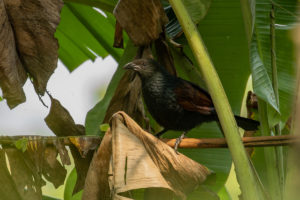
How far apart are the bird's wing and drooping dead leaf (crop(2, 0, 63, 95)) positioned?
0.82 metres

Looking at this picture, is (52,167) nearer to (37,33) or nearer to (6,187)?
(6,187)

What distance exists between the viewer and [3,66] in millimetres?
2131

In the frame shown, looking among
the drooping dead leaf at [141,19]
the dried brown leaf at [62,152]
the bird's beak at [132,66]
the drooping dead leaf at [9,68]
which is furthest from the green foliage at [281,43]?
the drooping dead leaf at [9,68]

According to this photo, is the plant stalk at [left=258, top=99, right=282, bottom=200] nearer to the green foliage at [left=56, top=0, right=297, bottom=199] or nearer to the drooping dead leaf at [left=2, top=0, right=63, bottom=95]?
the green foliage at [left=56, top=0, right=297, bottom=199]

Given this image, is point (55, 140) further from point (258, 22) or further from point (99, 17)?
point (99, 17)

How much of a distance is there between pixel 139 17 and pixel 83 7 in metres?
1.21

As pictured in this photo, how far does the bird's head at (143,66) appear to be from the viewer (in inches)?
100

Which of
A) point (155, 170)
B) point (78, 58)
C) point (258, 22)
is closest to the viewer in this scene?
point (155, 170)

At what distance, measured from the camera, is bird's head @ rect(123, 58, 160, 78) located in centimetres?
255

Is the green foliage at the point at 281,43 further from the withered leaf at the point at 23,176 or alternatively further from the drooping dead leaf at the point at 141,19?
the withered leaf at the point at 23,176

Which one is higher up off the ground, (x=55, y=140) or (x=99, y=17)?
(x=99, y=17)

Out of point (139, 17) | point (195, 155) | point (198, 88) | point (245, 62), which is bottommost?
point (195, 155)

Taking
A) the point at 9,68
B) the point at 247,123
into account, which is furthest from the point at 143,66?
the point at 9,68

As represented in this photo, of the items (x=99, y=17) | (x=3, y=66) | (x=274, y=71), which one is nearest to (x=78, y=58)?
(x=99, y=17)
